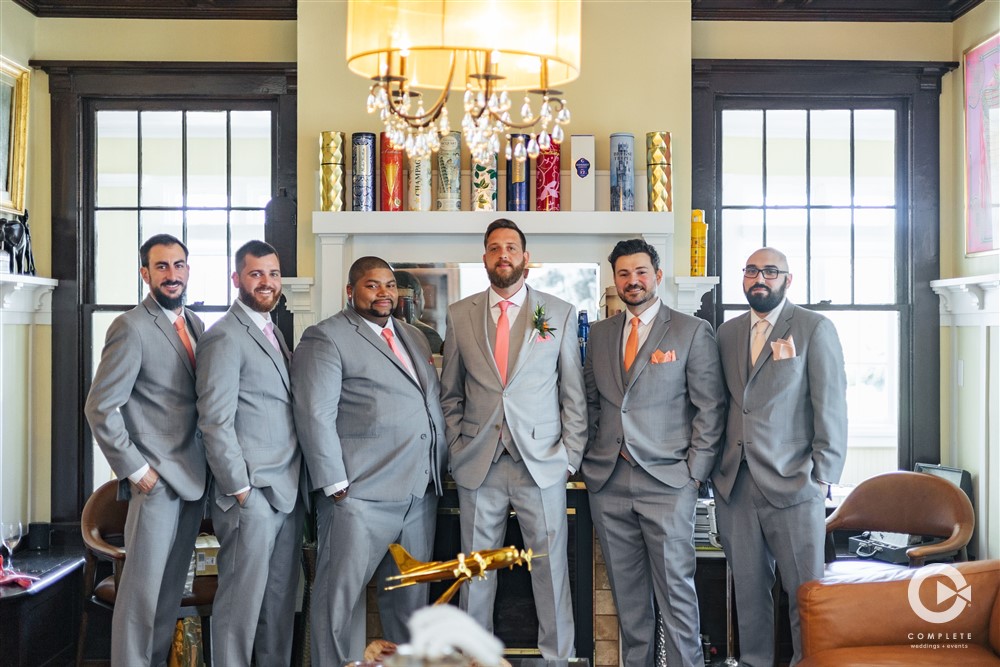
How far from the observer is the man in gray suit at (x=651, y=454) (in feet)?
11.8

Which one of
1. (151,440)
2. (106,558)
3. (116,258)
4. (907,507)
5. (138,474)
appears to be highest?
(116,258)

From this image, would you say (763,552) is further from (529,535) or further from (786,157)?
(786,157)

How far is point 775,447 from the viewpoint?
3.50 metres

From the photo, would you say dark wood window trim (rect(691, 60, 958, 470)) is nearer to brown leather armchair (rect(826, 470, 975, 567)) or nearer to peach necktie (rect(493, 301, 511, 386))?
brown leather armchair (rect(826, 470, 975, 567))

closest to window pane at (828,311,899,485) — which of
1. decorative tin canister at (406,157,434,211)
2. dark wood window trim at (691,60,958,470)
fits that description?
dark wood window trim at (691,60,958,470)

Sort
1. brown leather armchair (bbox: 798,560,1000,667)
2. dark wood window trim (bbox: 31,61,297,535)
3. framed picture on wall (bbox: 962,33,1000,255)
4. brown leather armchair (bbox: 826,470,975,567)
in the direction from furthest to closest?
dark wood window trim (bbox: 31,61,297,535) < framed picture on wall (bbox: 962,33,1000,255) < brown leather armchair (bbox: 826,470,975,567) < brown leather armchair (bbox: 798,560,1000,667)

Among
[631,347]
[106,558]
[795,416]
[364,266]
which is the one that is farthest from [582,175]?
[106,558]

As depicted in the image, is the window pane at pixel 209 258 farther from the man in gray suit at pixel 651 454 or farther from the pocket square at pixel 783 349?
the pocket square at pixel 783 349

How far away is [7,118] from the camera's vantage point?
Answer: 4.54 metres

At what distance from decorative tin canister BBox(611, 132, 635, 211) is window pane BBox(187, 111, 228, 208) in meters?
2.09

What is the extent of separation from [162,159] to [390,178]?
134cm

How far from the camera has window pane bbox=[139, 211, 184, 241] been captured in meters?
4.88

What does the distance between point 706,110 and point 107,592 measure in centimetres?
371

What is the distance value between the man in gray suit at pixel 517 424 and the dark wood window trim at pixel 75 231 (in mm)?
1508
